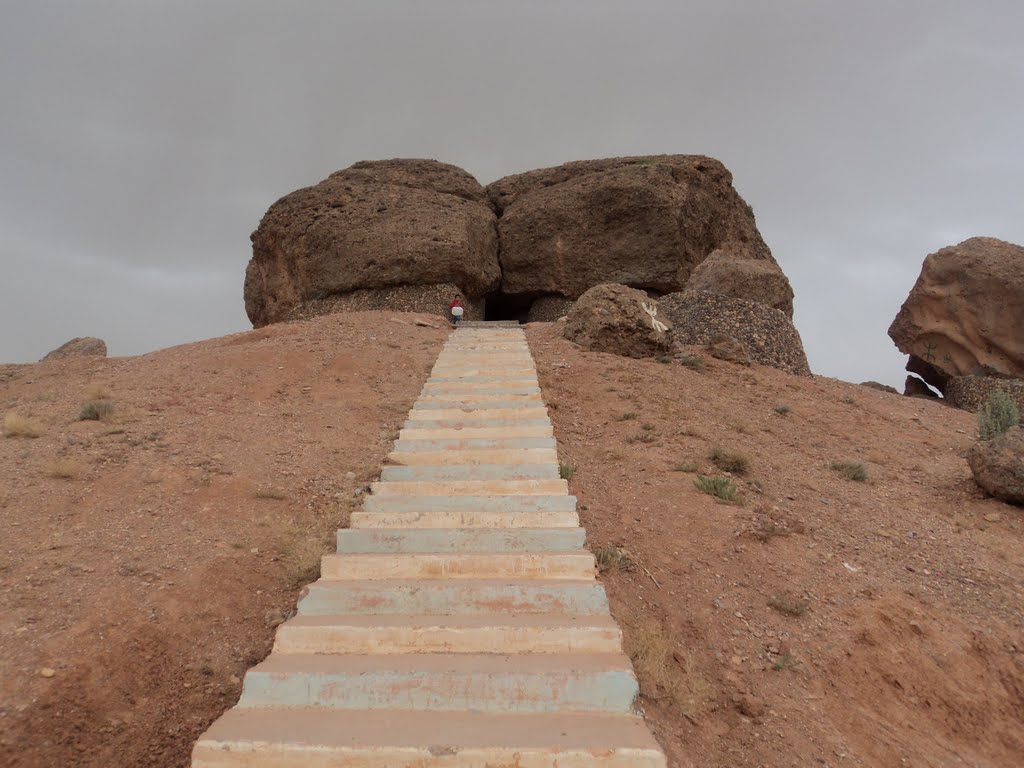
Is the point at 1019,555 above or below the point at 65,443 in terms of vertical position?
below

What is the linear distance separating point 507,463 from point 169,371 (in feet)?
17.2

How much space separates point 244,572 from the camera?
12.7ft

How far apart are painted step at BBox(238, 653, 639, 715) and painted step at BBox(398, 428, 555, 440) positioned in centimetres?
310

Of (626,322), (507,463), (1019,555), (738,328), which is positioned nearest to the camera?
(1019,555)

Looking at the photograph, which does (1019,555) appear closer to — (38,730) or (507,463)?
(507,463)

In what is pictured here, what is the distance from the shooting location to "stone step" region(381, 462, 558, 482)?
5121 millimetres

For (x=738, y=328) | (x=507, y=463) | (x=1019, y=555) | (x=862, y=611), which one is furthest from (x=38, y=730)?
(x=738, y=328)

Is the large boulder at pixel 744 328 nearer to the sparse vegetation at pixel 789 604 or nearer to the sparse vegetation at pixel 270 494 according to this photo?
the sparse vegetation at pixel 789 604

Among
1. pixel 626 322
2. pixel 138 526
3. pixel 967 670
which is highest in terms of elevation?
pixel 626 322

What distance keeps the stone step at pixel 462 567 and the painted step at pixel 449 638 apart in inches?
22.2

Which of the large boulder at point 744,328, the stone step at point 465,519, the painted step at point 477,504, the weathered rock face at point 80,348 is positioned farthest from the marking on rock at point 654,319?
the weathered rock face at point 80,348

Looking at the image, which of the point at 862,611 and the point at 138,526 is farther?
the point at 138,526

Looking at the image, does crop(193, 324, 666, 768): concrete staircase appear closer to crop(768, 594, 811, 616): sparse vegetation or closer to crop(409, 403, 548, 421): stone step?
crop(768, 594, 811, 616): sparse vegetation

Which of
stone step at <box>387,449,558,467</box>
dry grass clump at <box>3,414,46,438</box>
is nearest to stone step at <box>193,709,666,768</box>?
stone step at <box>387,449,558,467</box>
